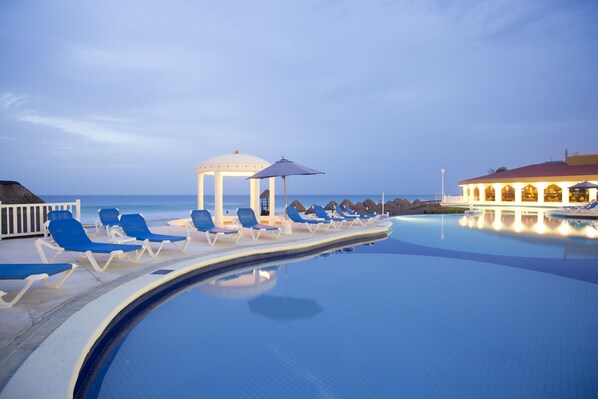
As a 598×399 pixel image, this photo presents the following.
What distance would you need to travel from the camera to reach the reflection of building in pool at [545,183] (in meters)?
22.5

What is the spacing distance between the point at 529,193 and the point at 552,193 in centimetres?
168

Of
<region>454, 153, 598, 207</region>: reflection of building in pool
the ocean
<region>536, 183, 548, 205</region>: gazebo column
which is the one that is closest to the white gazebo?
the ocean

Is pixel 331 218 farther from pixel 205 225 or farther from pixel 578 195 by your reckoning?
pixel 578 195

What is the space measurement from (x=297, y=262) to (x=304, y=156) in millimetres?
37010

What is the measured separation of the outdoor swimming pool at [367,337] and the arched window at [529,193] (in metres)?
24.0

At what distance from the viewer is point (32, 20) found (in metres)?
13.3

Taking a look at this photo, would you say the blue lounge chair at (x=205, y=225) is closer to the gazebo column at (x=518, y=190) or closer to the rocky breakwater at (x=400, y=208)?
the rocky breakwater at (x=400, y=208)

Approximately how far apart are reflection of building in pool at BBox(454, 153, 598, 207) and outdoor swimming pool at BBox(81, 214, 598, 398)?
2009 cm

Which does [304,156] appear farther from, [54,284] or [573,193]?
Result: [54,284]

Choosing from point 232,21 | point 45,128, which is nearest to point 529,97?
point 232,21

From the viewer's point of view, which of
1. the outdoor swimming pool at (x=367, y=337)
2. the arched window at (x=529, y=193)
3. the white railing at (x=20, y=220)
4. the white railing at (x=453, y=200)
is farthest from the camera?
the arched window at (x=529, y=193)

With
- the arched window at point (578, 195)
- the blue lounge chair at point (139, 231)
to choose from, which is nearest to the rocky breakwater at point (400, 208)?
the arched window at point (578, 195)

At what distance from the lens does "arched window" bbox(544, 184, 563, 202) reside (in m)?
25.0

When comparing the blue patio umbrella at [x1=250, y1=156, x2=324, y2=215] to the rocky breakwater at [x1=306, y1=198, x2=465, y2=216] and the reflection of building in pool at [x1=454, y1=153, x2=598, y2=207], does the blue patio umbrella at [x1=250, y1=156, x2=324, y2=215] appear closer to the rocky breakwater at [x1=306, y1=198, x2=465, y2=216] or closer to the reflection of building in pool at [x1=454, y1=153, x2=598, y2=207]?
the rocky breakwater at [x1=306, y1=198, x2=465, y2=216]
